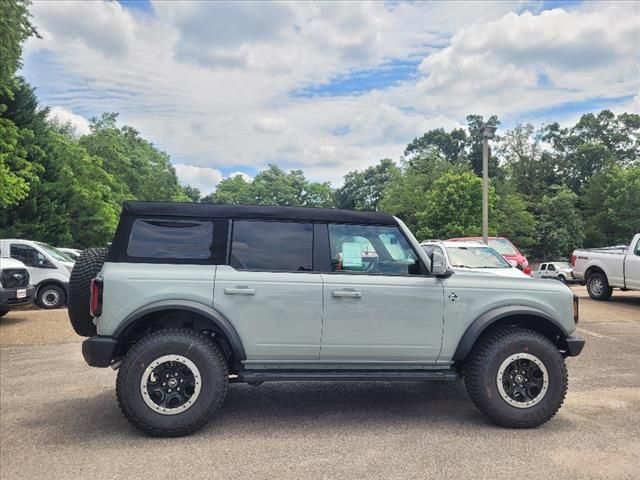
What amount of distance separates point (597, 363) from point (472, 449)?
3.71 m

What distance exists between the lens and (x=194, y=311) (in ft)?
13.5

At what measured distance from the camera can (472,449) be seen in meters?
3.87

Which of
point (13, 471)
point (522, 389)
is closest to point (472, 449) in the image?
point (522, 389)

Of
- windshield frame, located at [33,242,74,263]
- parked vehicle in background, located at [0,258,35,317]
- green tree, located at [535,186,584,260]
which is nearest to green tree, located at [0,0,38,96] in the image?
windshield frame, located at [33,242,74,263]

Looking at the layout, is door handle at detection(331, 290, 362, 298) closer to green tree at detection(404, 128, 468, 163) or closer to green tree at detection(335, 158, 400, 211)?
green tree at detection(335, 158, 400, 211)

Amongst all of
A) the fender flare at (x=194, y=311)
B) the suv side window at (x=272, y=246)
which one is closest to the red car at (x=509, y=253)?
the suv side window at (x=272, y=246)

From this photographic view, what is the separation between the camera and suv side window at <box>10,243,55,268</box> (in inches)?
523

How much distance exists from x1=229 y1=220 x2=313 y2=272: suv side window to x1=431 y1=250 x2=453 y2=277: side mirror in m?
1.02

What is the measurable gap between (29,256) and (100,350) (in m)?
11.0

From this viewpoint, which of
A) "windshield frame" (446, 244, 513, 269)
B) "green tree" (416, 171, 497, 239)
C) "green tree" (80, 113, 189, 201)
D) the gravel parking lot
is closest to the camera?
the gravel parking lot

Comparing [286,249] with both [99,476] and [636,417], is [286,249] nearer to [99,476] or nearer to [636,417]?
[99,476]

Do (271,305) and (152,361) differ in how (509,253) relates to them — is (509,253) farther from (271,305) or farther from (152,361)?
(152,361)

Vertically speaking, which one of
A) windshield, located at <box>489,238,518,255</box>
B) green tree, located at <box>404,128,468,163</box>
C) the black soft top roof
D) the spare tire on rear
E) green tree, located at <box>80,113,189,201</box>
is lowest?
the spare tire on rear

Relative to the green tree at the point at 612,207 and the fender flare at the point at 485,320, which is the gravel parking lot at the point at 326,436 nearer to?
the fender flare at the point at 485,320
